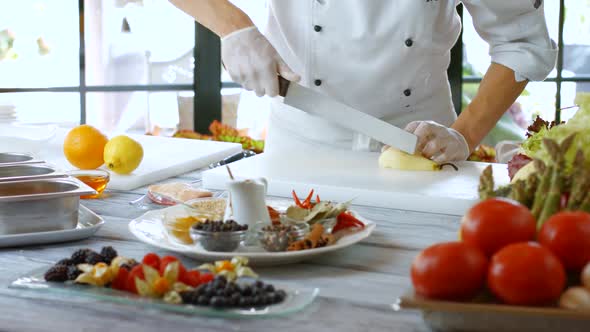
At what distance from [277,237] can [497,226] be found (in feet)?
1.21

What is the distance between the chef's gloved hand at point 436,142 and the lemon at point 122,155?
2.23ft

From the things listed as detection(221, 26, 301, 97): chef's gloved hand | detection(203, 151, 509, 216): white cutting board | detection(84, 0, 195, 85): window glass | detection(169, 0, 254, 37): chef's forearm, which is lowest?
detection(203, 151, 509, 216): white cutting board

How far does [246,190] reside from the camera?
1.18m

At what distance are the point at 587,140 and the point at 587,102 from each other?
26cm

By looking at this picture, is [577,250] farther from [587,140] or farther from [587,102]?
[587,102]

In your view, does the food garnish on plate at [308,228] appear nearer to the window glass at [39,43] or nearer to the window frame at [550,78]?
the window glass at [39,43]

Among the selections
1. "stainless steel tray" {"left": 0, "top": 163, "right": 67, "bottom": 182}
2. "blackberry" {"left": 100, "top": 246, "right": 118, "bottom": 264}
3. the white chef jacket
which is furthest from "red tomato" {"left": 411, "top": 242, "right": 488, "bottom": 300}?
the white chef jacket

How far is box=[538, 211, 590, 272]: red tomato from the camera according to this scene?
79cm

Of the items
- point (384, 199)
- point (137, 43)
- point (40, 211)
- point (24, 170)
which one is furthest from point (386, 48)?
point (137, 43)

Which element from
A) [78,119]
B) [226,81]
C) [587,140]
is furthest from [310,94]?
[226,81]

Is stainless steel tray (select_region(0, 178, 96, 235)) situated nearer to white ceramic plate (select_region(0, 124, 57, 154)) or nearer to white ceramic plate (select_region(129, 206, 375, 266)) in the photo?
white ceramic plate (select_region(129, 206, 375, 266))

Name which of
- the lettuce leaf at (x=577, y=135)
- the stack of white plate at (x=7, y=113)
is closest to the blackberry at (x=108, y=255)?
the lettuce leaf at (x=577, y=135)

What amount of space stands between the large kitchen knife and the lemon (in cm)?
38

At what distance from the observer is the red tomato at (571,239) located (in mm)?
794
